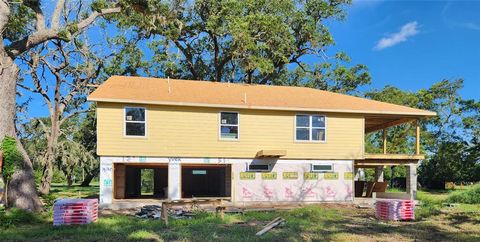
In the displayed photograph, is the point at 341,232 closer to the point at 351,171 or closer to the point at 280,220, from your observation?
the point at 280,220

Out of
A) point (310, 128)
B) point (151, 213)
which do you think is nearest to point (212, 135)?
point (310, 128)

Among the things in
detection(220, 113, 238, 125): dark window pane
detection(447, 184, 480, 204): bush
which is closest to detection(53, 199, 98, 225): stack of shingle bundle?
detection(220, 113, 238, 125): dark window pane

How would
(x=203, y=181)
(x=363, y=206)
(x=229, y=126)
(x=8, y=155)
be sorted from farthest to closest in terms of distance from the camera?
(x=203, y=181), (x=229, y=126), (x=363, y=206), (x=8, y=155)

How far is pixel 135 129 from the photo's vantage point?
18.9m

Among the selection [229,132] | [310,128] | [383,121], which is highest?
[383,121]

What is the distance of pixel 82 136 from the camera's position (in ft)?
118

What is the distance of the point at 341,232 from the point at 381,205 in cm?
372

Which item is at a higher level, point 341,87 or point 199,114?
point 341,87

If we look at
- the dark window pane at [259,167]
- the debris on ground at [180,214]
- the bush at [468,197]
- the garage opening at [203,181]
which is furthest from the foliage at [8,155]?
the bush at [468,197]

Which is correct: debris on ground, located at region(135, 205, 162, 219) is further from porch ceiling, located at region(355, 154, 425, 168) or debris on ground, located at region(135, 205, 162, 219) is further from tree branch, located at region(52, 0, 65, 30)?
porch ceiling, located at region(355, 154, 425, 168)

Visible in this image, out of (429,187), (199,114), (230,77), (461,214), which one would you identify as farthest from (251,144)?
(429,187)

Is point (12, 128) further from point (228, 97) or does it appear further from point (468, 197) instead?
point (468, 197)

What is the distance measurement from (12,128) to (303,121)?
1204cm

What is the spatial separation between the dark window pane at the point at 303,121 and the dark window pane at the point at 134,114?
706 centimetres
